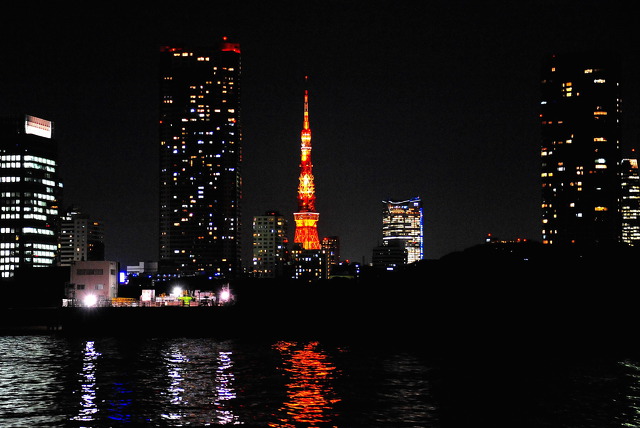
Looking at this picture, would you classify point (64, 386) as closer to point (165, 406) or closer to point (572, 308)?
point (165, 406)

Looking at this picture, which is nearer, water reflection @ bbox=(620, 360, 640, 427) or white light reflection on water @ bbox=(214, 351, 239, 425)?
water reflection @ bbox=(620, 360, 640, 427)

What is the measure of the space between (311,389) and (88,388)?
57.4ft

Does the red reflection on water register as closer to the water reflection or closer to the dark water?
the dark water

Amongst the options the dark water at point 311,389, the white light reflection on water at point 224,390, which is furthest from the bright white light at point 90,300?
the white light reflection on water at point 224,390

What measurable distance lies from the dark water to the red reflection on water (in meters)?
0.10

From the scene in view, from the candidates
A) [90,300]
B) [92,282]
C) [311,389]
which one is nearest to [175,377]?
[311,389]

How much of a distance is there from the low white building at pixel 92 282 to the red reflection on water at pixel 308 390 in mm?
63526

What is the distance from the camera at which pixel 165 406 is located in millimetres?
56812

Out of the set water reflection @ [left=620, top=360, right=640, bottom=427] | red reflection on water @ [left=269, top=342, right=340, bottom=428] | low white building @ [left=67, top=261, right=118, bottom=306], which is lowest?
water reflection @ [left=620, top=360, right=640, bottom=427]

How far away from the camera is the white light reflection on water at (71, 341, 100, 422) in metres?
54.3

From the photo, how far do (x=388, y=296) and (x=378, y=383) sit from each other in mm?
125586

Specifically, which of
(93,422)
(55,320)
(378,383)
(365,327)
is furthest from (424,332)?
(93,422)

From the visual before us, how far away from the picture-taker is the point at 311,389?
6506cm

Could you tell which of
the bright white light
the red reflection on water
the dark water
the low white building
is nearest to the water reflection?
the dark water
